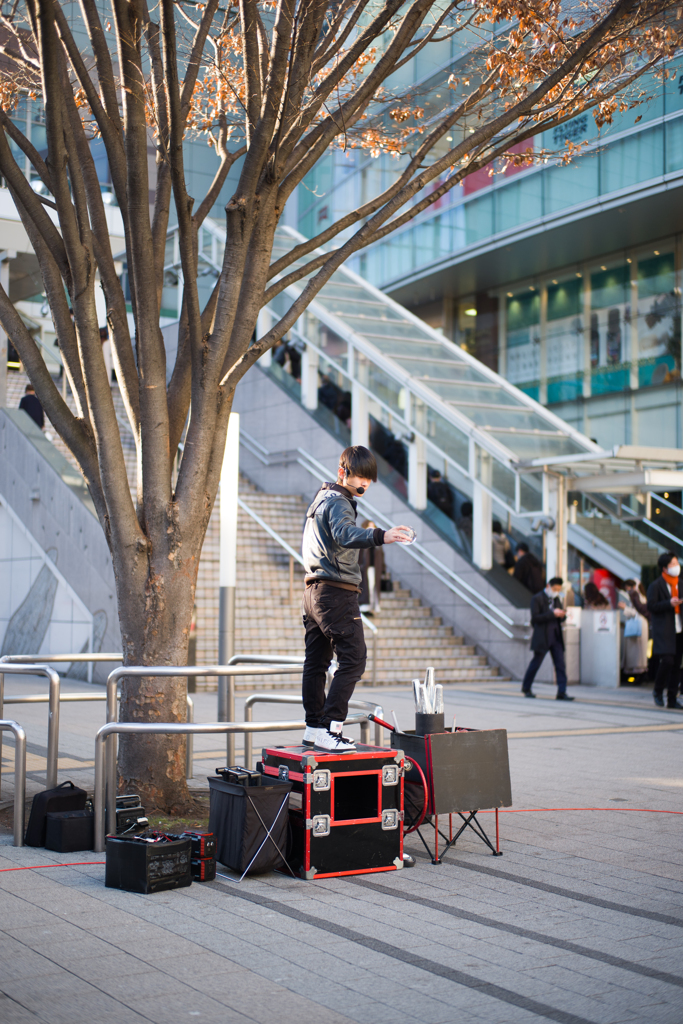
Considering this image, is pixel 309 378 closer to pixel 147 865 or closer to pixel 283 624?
pixel 283 624

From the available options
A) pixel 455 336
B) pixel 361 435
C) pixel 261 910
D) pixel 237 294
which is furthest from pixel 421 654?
pixel 455 336

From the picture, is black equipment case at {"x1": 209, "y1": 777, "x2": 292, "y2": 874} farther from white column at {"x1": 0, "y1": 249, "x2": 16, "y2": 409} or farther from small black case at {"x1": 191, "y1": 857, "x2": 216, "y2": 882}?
white column at {"x1": 0, "y1": 249, "x2": 16, "y2": 409}

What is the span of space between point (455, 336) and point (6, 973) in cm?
2735

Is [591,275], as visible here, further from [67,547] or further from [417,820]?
[417,820]

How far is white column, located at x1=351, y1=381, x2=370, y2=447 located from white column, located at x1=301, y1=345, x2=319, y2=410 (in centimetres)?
168

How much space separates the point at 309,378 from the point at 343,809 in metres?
16.7

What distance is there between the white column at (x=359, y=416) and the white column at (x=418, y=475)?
4.49 ft

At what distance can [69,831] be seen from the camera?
581cm

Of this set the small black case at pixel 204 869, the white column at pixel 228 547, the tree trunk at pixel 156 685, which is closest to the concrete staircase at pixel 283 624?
the white column at pixel 228 547

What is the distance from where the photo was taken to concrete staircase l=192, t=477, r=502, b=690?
1544 centimetres

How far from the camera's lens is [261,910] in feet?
15.7

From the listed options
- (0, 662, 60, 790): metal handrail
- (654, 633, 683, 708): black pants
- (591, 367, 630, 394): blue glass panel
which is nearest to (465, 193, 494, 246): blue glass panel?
(591, 367, 630, 394): blue glass panel

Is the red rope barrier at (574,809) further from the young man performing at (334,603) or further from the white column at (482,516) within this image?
the white column at (482,516)

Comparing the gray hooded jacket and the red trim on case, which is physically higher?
the gray hooded jacket
